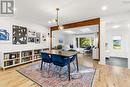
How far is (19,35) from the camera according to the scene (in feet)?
15.6

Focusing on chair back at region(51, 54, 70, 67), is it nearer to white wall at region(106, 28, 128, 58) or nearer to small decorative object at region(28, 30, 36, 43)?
small decorative object at region(28, 30, 36, 43)

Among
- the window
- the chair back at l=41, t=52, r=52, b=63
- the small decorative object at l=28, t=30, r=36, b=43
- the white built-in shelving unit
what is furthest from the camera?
the window

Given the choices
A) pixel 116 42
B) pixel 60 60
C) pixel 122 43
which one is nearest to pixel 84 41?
pixel 116 42

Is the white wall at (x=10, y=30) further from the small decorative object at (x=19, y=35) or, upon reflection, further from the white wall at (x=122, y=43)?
the white wall at (x=122, y=43)

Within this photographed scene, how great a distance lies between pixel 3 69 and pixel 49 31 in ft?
13.4

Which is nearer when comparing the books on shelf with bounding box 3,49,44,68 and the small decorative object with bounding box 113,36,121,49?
the books on shelf with bounding box 3,49,44,68

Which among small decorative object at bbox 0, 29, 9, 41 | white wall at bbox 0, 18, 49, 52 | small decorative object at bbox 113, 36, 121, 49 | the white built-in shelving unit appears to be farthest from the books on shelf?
small decorative object at bbox 113, 36, 121, 49

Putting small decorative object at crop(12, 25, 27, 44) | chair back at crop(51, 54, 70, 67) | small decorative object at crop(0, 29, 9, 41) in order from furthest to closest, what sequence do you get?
small decorative object at crop(12, 25, 27, 44), small decorative object at crop(0, 29, 9, 41), chair back at crop(51, 54, 70, 67)

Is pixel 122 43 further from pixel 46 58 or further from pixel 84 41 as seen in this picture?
pixel 46 58

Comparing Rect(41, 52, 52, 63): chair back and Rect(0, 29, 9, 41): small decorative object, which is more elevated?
Rect(0, 29, 9, 41): small decorative object

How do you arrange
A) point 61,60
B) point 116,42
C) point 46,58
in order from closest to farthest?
point 61,60
point 46,58
point 116,42

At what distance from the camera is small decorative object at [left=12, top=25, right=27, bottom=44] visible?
14.9 ft

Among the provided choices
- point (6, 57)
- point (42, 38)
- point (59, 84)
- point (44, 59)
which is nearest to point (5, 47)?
point (6, 57)

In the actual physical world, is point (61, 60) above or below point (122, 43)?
below
